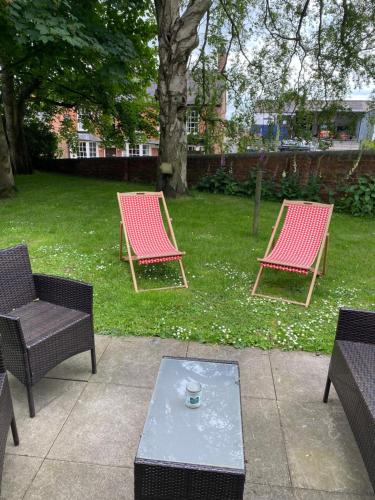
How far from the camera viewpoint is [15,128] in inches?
644

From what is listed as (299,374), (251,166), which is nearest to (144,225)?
(299,374)

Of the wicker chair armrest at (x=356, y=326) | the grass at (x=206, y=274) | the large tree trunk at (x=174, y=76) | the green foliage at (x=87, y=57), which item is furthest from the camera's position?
the large tree trunk at (x=174, y=76)

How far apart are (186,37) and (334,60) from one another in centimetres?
453

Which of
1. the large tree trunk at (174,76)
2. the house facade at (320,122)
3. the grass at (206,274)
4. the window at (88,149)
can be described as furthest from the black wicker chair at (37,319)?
the window at (88,149)

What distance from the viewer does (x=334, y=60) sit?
10.3 meters

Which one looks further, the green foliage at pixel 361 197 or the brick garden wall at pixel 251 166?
the brick garden wall at pixel 251 166

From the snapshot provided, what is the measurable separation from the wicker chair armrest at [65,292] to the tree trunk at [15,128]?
15154 mm

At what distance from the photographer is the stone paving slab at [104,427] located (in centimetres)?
215

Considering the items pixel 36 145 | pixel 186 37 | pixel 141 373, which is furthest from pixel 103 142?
pixel 141 373

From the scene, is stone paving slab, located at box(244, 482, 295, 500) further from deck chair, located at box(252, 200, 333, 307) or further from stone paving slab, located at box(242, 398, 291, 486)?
deck chair, located at box(252, 200, 333, 307)

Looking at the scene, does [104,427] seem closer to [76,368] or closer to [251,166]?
[76,368]

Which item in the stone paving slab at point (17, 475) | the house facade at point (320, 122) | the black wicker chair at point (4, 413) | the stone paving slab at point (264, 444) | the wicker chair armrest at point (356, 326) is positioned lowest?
the stone paving slab at point (264, 444)

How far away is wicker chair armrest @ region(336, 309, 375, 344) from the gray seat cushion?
1837 mm

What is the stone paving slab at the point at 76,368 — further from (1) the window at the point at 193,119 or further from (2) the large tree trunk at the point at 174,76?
(1) the window at the point at 193,119
